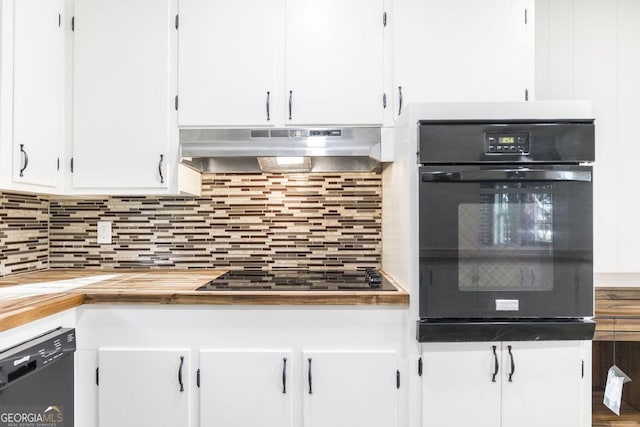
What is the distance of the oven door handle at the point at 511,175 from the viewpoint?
Result: 4.83 feet

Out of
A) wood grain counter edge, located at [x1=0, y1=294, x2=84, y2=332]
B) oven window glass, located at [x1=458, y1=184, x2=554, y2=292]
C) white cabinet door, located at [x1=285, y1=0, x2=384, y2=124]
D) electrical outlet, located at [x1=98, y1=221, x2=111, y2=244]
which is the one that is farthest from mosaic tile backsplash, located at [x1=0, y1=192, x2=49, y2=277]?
oven window glass, located at [x1=458, y1=184, x2=554, y2=292]

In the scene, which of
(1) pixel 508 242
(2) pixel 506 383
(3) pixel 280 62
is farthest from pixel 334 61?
(2) pixel 506 383

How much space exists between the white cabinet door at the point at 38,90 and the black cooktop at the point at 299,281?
849 millimetres

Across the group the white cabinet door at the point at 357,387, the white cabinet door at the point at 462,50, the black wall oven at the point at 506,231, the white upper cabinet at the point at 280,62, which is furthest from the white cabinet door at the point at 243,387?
the white cabinet door at the point at 462,50

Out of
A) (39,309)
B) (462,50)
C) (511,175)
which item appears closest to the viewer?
(39,309)

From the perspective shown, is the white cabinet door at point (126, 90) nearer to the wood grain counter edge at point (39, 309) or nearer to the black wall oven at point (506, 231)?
the wood grain counter edge at point (39, 309)

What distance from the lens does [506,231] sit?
1.49 meters

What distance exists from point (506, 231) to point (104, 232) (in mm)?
1927

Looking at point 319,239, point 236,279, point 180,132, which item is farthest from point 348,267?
point 180,132

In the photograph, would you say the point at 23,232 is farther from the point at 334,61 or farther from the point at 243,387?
the point at 334,61

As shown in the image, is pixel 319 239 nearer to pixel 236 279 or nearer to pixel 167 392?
pixel 236 279

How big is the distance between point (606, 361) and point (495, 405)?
93 cm

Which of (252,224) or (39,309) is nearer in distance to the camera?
(39,309)

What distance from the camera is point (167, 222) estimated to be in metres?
2.22
